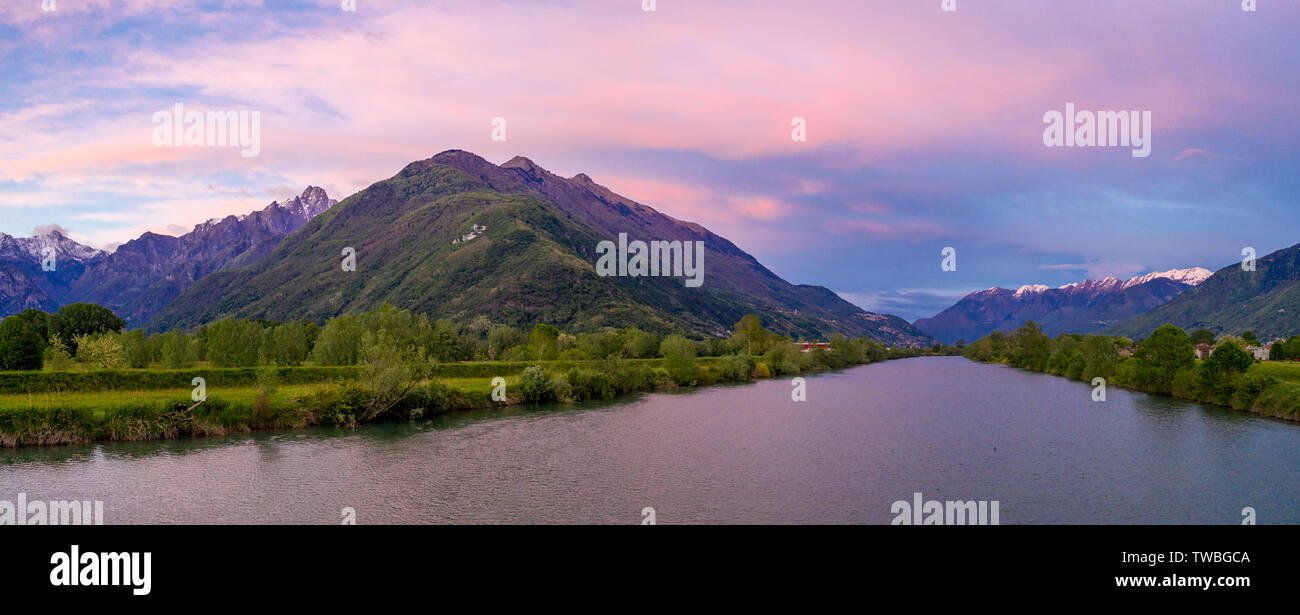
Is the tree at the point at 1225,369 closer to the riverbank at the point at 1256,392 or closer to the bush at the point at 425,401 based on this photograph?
the riverbank at the point at 1256,392

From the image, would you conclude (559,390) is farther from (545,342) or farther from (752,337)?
(752,337)

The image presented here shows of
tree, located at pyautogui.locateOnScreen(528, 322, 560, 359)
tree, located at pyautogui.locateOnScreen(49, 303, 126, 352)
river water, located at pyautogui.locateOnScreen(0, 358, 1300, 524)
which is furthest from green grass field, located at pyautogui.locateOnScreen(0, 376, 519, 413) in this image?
tree, located at pyautogui.locateOnScreen(49, 303, 126, 352)

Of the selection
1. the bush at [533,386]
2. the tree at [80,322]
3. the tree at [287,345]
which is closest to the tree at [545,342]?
the tree at [287,345]

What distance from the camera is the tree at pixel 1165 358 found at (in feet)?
267

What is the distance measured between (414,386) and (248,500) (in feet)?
99.7

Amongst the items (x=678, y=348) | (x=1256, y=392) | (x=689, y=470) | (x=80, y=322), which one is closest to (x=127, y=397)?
(x=689, y=470)

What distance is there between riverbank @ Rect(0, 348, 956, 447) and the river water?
2378 millimetres

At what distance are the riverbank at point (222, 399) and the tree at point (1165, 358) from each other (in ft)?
220

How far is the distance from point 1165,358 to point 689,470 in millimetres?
71311

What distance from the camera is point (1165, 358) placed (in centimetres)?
8231

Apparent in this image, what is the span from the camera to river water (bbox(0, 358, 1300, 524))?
32.5 metres
